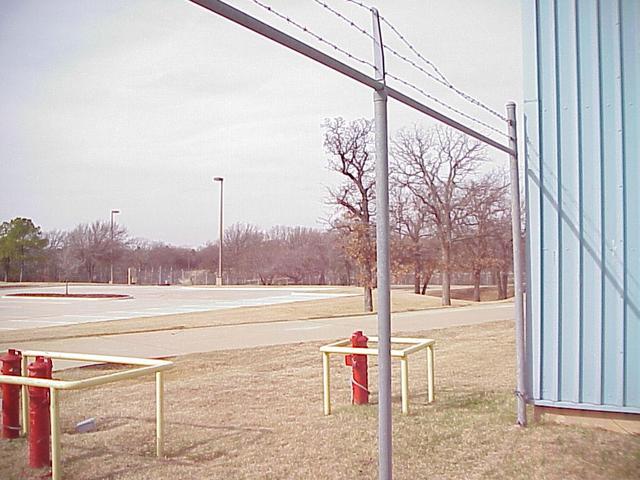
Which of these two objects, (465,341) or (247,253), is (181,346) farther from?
(247,253)

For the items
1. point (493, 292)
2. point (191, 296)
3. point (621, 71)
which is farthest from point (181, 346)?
point (493, 292)

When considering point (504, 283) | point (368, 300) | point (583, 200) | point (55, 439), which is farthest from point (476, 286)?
point (55, 439)

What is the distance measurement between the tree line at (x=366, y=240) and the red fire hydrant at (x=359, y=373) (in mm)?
5189

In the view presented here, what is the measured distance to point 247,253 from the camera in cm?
3503

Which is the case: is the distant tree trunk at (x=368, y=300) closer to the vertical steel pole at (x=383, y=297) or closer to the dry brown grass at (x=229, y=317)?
the dry brown grass at (x=229, y=317)

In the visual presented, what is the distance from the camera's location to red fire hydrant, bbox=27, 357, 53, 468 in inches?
155

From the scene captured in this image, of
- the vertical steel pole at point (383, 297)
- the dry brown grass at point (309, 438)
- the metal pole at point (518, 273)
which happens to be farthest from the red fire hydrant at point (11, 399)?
the metal pole at point (518, 273)

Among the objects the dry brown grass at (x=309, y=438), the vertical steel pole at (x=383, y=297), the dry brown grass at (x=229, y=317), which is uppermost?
the vertical steel pole at (x=383, y=297)

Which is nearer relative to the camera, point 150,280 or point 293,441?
point 293,441

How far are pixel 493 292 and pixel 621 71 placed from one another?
23.9 m

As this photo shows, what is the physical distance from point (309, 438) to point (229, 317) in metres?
11.4

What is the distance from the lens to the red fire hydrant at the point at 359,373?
5434 millimetres

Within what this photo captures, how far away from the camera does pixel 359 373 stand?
546cm

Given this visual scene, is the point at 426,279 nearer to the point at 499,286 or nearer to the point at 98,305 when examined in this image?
the point at 499,286
